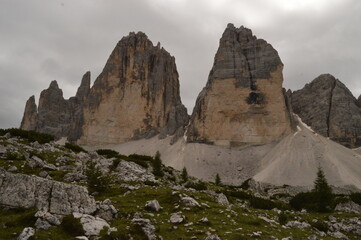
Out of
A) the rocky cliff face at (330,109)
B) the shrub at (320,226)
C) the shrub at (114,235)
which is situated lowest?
the shrub at (320,226)

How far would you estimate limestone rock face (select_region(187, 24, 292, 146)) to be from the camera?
144 m

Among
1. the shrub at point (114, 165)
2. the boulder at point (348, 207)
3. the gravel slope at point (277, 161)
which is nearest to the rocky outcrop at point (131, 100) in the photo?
the gravel slope at point (277, 161)

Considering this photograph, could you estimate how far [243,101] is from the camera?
148625mm

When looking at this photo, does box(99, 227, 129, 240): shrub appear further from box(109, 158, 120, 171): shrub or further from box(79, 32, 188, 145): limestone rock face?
box(79, 32, 188, 145): limestone rock face

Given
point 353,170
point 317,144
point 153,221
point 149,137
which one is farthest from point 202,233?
point 149,137

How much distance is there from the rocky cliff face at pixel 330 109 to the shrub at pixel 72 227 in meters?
161

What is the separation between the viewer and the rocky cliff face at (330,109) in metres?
154

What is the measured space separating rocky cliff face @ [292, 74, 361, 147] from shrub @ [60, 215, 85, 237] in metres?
161

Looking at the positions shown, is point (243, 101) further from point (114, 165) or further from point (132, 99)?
point (114, 165)

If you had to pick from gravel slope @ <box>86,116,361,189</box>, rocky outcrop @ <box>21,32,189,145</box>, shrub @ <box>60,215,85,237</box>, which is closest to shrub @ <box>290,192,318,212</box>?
shrub @ <box>60,215,85,237</box>

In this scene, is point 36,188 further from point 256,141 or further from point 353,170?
point 256,141

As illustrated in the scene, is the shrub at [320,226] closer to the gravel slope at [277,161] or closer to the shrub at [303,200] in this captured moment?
the shrub at [303,200]

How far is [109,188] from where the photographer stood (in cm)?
2647

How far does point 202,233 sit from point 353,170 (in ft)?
372
